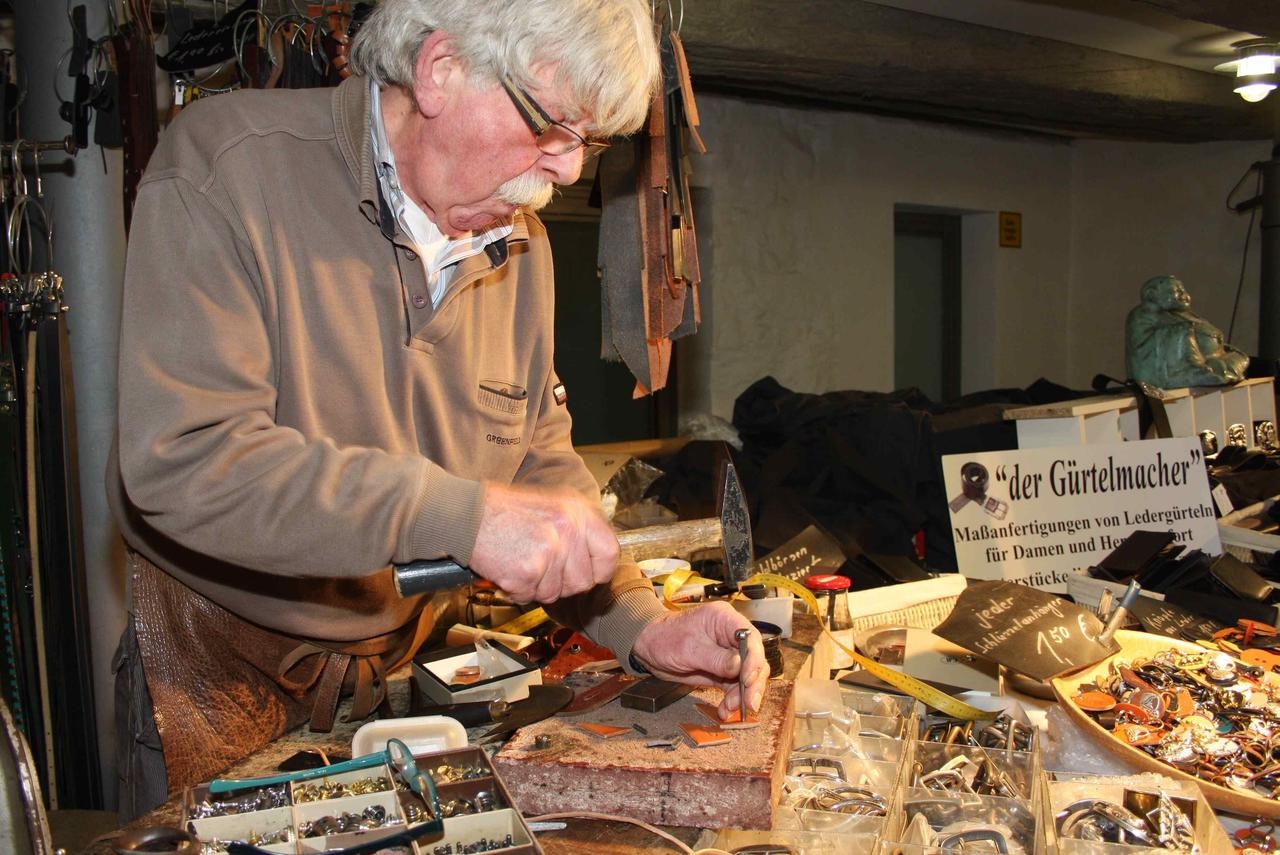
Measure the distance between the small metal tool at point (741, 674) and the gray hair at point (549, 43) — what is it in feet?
2.48

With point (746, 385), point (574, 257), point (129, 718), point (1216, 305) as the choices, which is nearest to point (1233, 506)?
point (746, 385)

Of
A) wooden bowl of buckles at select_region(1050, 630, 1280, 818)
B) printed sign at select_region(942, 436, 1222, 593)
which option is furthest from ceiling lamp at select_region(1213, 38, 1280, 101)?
wooden bowl of buckles at select_region(1050, 630, 1280, 818)

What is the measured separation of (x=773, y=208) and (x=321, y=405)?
492 cm

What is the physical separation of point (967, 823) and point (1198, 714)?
73 cm

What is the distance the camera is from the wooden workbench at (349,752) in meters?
1.28

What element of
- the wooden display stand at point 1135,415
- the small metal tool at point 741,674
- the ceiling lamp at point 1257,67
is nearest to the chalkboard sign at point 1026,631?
the small metal tool at point 741,674

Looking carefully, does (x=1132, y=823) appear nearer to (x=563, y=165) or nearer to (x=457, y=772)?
(x=457, y=772)

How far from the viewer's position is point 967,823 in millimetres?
1337

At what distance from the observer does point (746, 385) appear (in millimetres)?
5965

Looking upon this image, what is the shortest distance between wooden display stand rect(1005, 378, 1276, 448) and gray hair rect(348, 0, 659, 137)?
2628 mm

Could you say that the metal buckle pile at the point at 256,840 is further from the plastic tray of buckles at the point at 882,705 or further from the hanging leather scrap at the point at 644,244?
the hanging leather scrap at the point at 644,244

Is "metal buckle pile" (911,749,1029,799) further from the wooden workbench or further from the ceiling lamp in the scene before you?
the ceiling lamp

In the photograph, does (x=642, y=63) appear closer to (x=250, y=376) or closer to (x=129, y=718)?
(x=250, y=376)

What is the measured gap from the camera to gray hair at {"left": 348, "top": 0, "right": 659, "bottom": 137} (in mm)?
1369
